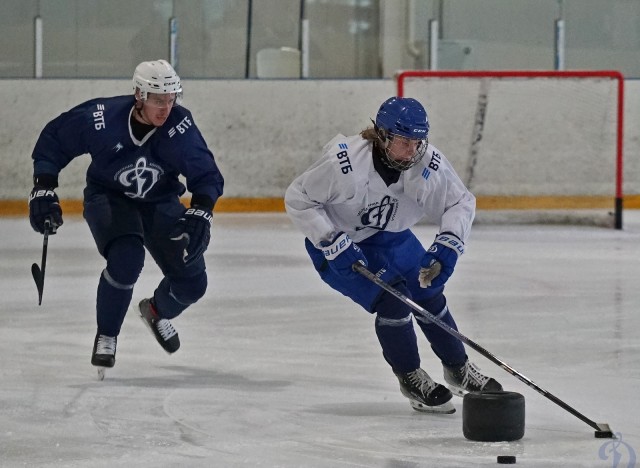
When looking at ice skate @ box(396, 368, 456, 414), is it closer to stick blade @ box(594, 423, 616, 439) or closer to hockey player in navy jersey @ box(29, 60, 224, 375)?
stick blade @ box(594, 423, 616, 439)

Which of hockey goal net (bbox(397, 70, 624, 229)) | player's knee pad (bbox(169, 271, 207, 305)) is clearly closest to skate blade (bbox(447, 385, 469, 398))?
player's knee pad (bbox(169, 271, 207, 305))

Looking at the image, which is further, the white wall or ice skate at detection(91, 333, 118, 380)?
the white wall

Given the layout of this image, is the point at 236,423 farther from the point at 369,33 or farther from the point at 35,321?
the point at 369,33

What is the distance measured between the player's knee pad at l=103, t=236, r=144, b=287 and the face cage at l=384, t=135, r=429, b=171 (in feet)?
3.04

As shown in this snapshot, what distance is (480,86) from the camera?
8.18 metres

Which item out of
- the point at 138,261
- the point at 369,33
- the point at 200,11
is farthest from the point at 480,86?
the point at 138,261

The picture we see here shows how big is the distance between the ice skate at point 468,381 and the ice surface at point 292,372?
0.32 ft

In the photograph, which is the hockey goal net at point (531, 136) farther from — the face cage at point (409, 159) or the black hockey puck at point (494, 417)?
the black hockey puck at point (494, 417)

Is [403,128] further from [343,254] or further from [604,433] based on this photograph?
[604,433]

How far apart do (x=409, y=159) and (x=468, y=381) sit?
23.8 inches

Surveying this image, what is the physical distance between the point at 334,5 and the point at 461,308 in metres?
4.72

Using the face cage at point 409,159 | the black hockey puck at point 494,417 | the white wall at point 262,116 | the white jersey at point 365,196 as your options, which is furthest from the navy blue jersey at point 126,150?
the white wall at point 262,116

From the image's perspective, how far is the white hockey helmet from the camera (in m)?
3.51

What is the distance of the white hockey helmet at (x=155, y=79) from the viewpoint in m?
3.51
